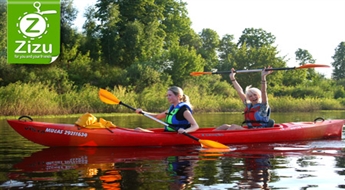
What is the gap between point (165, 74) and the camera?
29016 mm

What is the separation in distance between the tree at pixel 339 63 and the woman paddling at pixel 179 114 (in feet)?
169

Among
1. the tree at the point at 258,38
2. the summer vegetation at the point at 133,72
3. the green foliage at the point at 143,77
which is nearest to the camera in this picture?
the summer vegetation at the point at 133,72

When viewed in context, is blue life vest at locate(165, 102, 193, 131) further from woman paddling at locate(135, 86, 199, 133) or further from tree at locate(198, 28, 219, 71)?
tree at locate(198, 28, 219, 71)

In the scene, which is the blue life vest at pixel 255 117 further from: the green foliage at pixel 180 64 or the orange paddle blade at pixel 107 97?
the green foliage at pixel 180 64

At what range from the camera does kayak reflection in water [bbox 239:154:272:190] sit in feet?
14.6

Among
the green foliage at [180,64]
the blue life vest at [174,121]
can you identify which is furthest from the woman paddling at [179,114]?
the green foliage at [180,64]

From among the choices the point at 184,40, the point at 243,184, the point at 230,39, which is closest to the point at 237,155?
the point at 243,184

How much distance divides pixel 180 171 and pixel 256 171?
2.55 ft

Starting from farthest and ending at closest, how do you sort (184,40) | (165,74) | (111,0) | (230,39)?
(230,39), (184,40), (111,0), (165,74)

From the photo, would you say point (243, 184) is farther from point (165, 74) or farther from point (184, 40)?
point (184, 40)

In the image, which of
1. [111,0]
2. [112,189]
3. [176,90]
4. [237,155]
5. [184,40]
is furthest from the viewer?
[184,40]

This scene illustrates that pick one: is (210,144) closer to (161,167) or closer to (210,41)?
(161,167)

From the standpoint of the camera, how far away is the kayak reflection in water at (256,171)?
4438mm

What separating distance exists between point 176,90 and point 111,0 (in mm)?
27932
